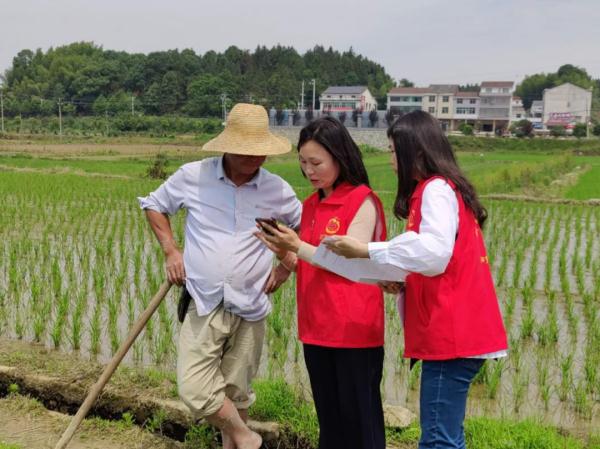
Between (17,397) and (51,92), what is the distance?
67.8m

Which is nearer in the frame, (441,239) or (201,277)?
(441,239)

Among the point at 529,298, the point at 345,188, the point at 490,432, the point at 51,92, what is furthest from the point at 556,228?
the point at 51,92

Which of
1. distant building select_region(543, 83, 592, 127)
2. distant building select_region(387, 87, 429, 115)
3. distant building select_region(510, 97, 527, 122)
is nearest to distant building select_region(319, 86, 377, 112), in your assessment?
distant building select_region(387, 87, 429, 115)

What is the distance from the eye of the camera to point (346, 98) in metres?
66.0

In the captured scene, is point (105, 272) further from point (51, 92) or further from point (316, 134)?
point (51, 92)

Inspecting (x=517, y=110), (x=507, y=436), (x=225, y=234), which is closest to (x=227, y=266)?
(x=225, y=234)

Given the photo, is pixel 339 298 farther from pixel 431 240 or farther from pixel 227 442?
pixel 227 442

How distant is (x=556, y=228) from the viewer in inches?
372

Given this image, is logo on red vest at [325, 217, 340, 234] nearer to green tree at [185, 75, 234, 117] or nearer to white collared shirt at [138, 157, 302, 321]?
white collared shirt at [138, 157, 302, 321]

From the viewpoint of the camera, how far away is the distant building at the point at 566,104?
6750cm

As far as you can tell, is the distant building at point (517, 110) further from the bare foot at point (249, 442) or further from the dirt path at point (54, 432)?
the bare foot at point (249, 442)

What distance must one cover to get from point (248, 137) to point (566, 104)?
7305 cm

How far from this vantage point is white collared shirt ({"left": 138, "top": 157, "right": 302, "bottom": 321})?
7.82 feet

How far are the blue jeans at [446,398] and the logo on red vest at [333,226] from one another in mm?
512
